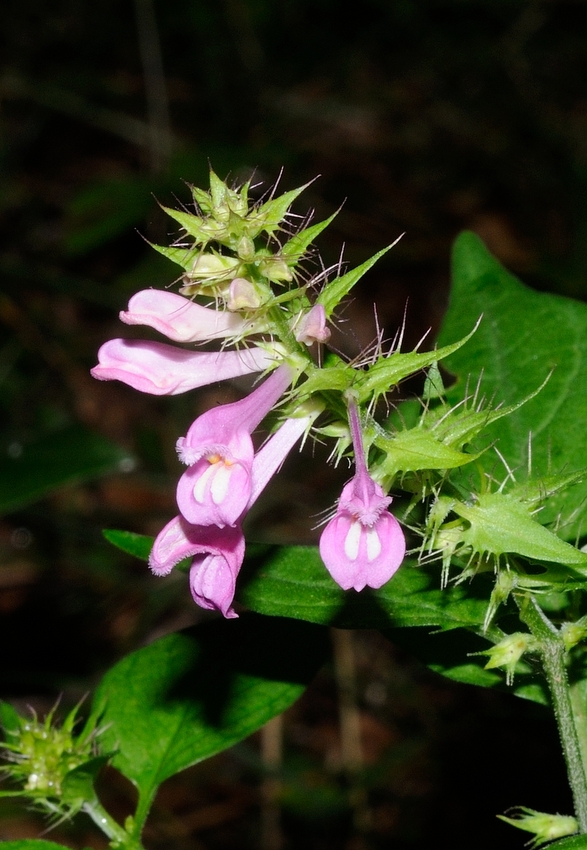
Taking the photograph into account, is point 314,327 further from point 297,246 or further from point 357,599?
point 357,599

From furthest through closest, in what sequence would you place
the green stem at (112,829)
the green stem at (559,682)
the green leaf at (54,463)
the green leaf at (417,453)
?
the green leaf at (54,463) → the green stem at (112,829) → the green stem at (559,682) → the green leaf at (417,453)

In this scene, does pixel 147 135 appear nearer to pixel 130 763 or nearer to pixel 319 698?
pixel 319 698

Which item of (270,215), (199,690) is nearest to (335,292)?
(270,215)

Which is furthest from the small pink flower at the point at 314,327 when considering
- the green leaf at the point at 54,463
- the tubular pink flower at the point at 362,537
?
the green leaf at the point at 54,463

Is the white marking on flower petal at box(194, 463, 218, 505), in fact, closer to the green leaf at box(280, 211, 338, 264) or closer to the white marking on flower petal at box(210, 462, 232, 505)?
the white marking on flower petal at box(210, 462, 232, 505)

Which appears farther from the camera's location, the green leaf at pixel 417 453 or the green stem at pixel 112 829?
the green stem at pixel 112 829

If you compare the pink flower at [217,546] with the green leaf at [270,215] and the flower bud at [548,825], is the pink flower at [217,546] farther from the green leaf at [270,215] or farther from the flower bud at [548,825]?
the flower bud at [548,825]
